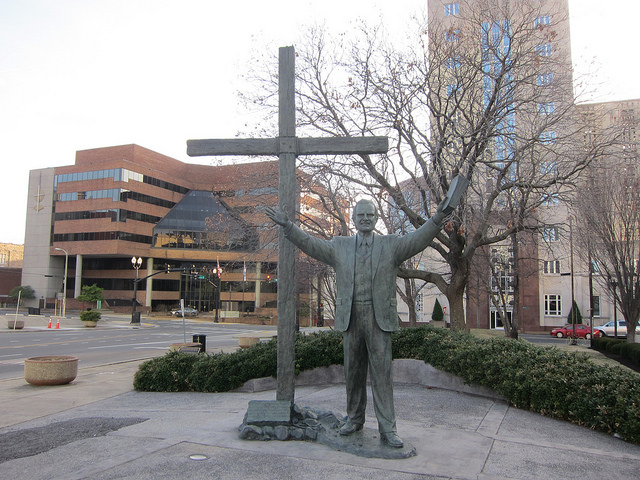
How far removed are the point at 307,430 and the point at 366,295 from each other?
1.68 m

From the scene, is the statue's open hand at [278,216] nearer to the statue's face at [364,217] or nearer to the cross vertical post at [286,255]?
the cross vertical post at [286,255]

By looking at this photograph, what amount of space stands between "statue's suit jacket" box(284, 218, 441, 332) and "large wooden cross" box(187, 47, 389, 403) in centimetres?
64

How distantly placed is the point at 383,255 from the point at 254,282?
64368 mm

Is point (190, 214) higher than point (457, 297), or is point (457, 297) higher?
point (190, 214)

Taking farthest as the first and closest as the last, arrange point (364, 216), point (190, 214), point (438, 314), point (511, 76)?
point (190, 214)
point (438, 314)
point (511, 76)
point (364, 216)

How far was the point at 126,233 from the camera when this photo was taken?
61.6 m

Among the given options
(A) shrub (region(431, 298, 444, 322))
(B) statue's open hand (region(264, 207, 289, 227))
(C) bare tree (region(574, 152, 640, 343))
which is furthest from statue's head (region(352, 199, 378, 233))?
(A) shrub (region(431, 298, 444, 322))

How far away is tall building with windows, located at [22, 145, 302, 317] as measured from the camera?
202ft

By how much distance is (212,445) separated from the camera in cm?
501

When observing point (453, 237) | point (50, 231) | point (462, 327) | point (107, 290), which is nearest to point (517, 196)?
point (453, 237)

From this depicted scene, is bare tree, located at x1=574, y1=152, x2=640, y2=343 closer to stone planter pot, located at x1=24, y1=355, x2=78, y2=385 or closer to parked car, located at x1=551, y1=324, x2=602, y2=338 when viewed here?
stone planter pot, located at x1=24, y1=355, x2=78, y2=385

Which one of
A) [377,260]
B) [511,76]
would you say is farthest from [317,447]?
[511,76]

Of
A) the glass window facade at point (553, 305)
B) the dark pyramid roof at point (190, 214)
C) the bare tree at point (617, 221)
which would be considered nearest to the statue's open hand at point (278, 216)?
the bare tree at point (617, 221)

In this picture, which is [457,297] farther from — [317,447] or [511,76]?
[317,447]
